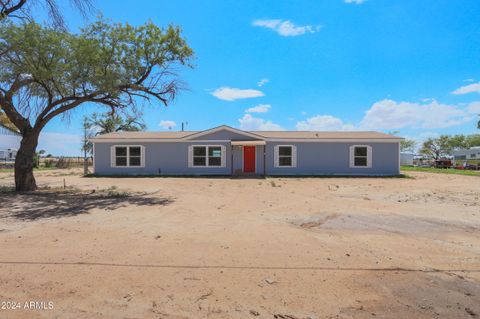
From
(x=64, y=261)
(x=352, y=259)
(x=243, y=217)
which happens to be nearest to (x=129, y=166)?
(x=243, y=217)

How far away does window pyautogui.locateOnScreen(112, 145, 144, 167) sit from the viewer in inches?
830

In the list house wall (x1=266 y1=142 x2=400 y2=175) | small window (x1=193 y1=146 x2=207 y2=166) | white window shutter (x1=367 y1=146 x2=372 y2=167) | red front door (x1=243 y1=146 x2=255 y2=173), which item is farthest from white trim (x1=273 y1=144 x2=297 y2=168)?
white window shutter (x1=367 y1=146 x2=372 y2=167)

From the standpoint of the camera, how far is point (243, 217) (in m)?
7.30

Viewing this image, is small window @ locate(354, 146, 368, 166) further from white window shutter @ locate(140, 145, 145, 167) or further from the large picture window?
white window shutter @ locate(140, 145, 145, 167)

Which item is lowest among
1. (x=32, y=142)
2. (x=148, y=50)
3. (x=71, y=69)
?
(x=32, y=142)

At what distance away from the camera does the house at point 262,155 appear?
20.7 metres

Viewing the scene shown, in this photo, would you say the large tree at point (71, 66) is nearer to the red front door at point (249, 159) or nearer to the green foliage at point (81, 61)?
the green foliage at point (81, 61)

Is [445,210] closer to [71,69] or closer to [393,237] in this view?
[393,237]

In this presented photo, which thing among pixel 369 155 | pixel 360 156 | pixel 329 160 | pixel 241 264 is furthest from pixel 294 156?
pixel 241 264

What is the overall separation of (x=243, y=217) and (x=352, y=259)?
3.30 metres

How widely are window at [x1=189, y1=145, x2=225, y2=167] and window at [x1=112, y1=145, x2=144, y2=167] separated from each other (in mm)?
3606

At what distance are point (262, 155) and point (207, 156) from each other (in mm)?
3709

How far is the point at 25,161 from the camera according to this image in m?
11.7

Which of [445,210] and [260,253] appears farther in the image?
[445,210]
